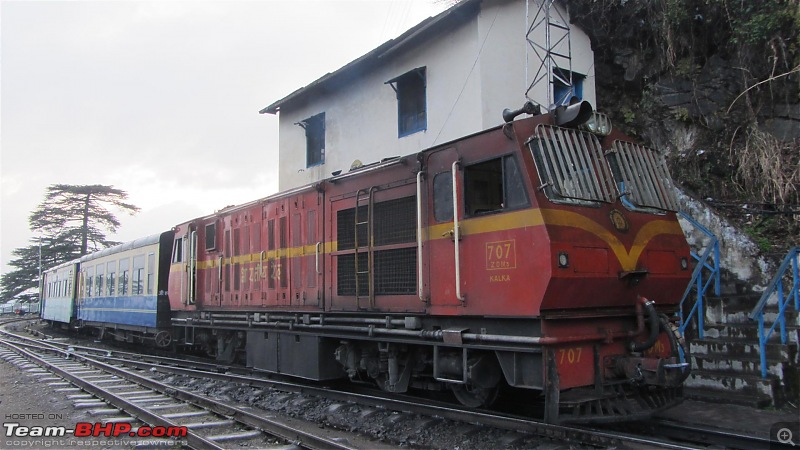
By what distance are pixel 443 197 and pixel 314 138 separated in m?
12.1

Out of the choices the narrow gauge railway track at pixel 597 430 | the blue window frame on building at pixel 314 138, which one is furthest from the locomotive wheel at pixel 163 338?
the narrow gauge railway track at pixel 597 430

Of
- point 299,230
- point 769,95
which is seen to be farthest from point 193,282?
point 769,95

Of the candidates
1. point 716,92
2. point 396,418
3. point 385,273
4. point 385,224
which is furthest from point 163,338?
point 716,92

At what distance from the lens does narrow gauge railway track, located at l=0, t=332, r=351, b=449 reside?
6.11 m

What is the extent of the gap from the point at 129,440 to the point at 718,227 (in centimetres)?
961

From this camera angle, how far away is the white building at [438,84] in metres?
12.5

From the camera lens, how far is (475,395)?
6.52 metres

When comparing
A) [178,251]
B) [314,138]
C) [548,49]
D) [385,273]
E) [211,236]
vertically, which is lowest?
[385,273]

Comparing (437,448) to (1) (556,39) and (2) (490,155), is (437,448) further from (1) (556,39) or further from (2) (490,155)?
(1) (556,39)

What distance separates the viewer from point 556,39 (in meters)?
14.0

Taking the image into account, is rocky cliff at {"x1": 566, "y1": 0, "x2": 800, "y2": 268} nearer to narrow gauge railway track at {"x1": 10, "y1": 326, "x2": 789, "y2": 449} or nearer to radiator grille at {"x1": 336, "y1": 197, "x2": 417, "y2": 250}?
narrow gauge railway track at {"x1": 10, "y1": 326, "x2": 789, "y2": 449}

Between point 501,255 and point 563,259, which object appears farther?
point 501,255

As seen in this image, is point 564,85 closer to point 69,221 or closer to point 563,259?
point 563,259

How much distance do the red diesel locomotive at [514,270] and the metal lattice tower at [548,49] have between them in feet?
20.4
